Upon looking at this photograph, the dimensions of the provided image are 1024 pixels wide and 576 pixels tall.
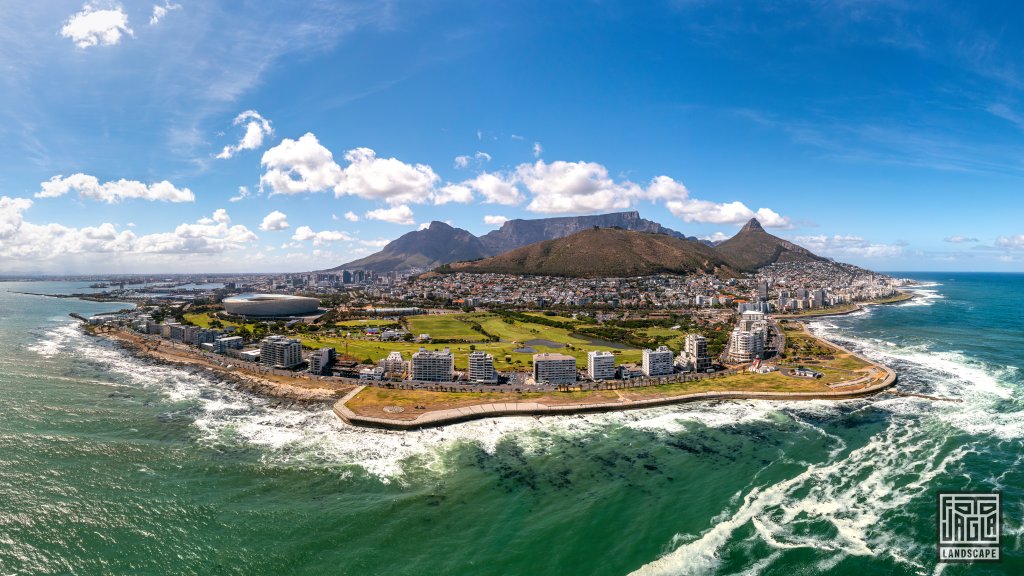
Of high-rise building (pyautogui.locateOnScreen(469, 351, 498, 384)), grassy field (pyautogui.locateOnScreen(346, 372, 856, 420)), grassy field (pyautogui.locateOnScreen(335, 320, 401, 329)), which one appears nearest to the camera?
grassy field (pyautogui.locateOnScreen(346, 372, 856, 420))

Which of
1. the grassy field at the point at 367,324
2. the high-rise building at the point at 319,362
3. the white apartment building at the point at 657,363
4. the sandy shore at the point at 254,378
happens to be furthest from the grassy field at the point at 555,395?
the grassy field at the point at 367,324

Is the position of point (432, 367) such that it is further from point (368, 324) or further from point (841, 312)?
point (841, 312)

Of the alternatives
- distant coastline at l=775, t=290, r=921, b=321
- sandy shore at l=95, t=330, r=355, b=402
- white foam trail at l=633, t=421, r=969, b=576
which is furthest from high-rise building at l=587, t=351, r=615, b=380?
distant coastline at l=775, t=290, r=921, b=321

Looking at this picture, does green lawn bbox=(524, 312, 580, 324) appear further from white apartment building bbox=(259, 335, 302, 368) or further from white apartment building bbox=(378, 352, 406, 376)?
white apartment building bbox=(259, 335, 302, 368)

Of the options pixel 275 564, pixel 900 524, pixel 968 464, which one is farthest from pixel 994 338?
pixel 275 564

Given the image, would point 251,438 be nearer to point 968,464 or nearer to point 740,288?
point 968,464

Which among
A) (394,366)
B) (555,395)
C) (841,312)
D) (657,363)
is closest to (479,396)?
(555,395)
